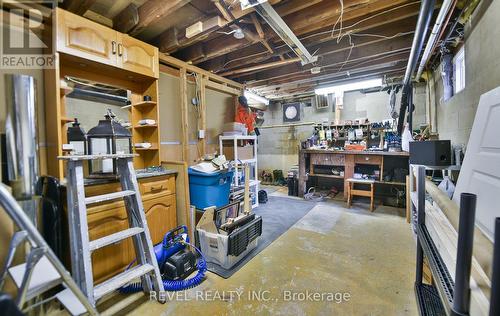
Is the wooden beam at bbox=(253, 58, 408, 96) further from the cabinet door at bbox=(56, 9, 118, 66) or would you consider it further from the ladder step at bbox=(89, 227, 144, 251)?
the ladder step at bbox=(89, 227, 144, 251)

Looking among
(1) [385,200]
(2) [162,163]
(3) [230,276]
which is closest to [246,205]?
(3) [230,276]

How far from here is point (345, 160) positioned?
4.40 m

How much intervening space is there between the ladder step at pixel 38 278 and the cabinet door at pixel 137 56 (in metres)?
1.77

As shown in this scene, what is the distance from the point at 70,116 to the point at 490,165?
3129 mm

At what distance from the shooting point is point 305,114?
5.75m

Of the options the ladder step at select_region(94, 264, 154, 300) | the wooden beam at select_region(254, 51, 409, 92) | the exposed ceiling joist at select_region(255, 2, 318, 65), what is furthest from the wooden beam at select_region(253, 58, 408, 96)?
the ladder step at select_region(94, 264, 154, 300)

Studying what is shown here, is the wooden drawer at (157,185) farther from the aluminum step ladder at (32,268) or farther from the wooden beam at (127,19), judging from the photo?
the wooden beam at (127,19)

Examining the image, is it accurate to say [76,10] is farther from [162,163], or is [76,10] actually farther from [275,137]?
[275,137]

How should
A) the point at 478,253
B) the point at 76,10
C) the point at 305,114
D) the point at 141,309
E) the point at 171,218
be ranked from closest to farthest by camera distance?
the point at 478,253 < the point at 141,309 < the point at 76,10 < the point at 171,218 < the point at 305,114

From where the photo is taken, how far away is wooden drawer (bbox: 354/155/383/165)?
4.05 meters

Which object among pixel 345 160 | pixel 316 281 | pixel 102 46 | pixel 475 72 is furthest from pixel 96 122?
pixel 345 160

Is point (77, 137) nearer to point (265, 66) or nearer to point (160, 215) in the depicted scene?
point (160, 215)

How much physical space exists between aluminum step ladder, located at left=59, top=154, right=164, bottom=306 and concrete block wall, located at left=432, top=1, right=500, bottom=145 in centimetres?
282

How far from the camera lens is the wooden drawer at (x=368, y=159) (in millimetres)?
4055
